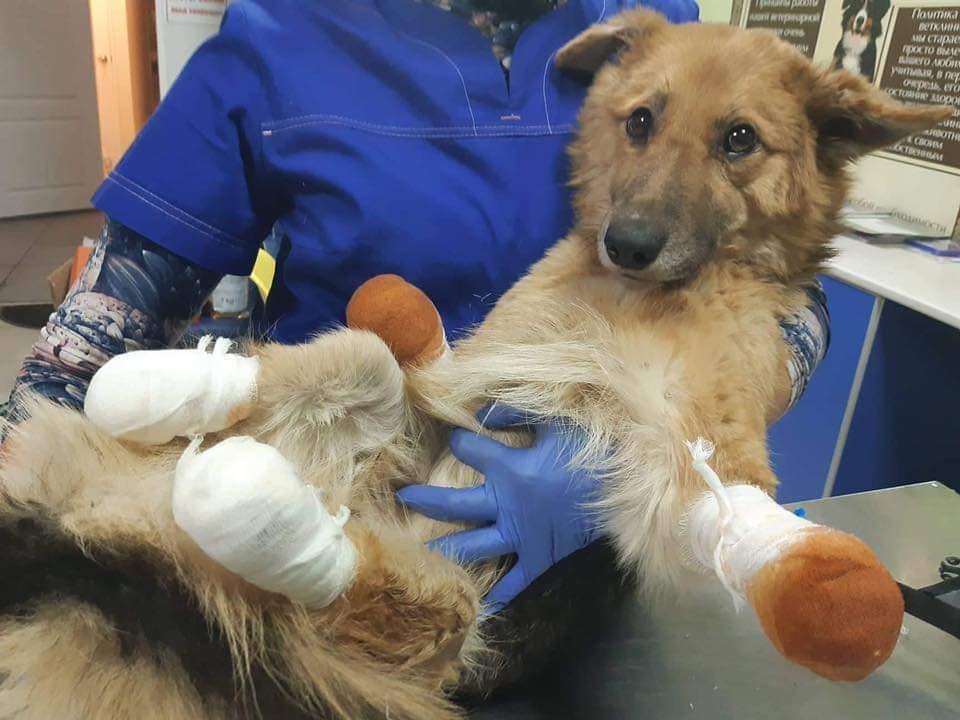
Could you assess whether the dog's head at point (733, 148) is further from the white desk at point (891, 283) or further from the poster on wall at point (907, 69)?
the poster on wall at point (907, 69)

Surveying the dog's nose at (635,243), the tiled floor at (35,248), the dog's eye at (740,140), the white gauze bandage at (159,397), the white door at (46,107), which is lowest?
the tiled floor at (35,248)

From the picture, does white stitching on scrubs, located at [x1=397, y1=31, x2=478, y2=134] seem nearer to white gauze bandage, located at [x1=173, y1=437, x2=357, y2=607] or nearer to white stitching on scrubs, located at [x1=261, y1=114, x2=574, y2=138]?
white stitching on scrubs, located at [x1=261, y1=114, x2=574, y2=138]

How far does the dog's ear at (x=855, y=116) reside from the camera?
3.14 ft

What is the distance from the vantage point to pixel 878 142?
100 centimetres

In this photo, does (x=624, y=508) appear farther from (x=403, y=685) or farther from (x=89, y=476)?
(x=89, y=476)

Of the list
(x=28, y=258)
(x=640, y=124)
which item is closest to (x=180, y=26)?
(x=640, y=124)

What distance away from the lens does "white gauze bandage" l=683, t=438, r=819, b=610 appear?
1.88 ft

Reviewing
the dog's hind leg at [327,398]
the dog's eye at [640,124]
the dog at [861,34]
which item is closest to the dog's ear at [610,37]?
the dog's eye at [640,124]

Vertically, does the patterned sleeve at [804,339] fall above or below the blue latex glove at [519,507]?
above

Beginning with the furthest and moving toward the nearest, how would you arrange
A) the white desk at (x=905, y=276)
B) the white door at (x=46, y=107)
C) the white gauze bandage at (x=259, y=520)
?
the white door at (x=46, y=107), the white desk at (x=905, y=276), the white gauze bandage at (x=259, y=520)

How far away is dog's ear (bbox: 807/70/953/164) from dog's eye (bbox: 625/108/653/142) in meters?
0.19

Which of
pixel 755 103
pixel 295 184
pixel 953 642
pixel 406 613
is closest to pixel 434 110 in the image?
pixel 295 184

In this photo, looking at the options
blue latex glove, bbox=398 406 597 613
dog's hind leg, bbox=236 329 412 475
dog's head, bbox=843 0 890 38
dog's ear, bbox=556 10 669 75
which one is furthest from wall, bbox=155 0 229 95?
dog's head, bbox=843 0 890 38

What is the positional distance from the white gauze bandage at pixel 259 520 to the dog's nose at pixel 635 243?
1.55 ft
